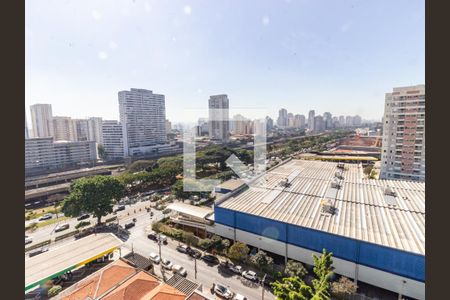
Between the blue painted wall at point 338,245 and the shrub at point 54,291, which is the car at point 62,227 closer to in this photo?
the shrub at point 54,291

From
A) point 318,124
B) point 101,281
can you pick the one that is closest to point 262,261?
point 101,281

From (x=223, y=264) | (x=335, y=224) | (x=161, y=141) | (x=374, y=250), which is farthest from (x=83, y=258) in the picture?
(x=161, y=141)

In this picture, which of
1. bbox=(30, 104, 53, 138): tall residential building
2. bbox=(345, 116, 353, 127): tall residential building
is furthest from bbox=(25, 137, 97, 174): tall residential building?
bbox=(345, 116, 353, 127): tall residential building

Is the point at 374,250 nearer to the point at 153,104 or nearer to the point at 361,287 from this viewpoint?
the point at 361,287

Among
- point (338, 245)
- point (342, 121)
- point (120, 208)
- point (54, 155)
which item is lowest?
point (120, 208)

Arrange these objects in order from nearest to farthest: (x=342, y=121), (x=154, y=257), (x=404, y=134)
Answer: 1. (x=154, y=257)
2. (x=404, y=134)
3. (x=342, y=121)

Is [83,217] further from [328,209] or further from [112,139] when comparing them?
[112,139]
